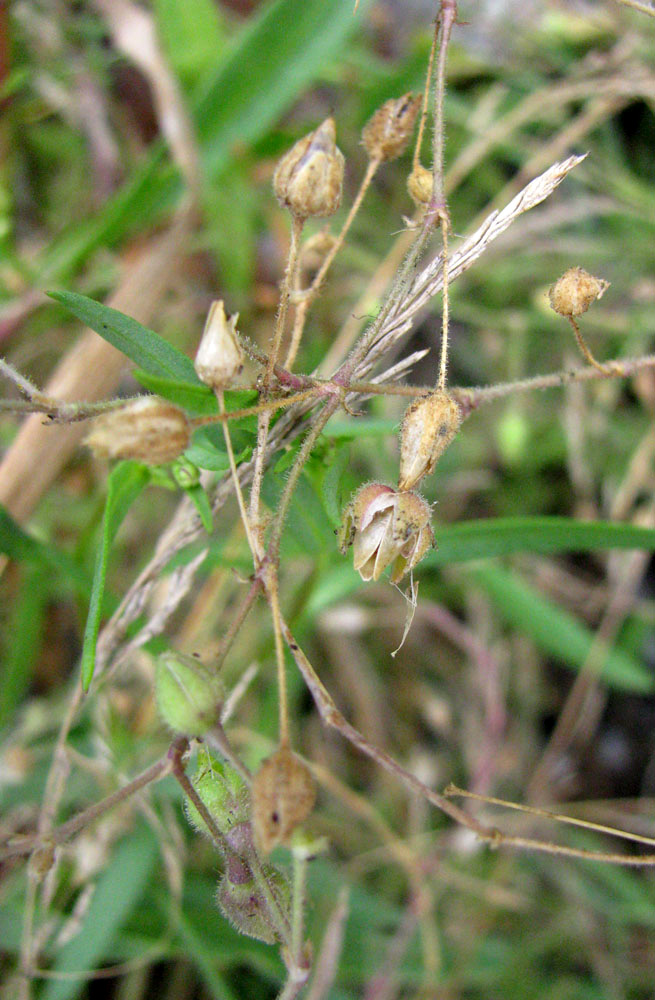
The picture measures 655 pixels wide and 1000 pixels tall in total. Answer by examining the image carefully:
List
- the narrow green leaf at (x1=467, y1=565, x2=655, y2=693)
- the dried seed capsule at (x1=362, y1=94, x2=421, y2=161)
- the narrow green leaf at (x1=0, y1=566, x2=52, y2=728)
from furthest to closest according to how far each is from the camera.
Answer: the narrow green leaf at (x1=467, y1=565, x2=655, y2=693) < the narrow green leaf at (x1=0, y1=566, x2=52, y2=728) < the dried seed capsule at (x1=362, y1=94, x2=421, y2=161)

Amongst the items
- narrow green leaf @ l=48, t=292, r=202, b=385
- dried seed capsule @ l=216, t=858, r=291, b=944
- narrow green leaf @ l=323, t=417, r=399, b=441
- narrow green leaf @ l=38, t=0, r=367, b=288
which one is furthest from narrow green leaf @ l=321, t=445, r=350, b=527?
narrow green leaf @ l=38, t=0, r=367, b=288

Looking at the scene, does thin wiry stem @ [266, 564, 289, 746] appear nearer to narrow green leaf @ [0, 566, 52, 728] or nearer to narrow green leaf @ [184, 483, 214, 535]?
narrow green leaf @ [184, 483, 214, 535]

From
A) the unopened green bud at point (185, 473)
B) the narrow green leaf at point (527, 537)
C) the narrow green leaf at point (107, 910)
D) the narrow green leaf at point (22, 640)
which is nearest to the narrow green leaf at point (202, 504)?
the unopened green bud at point (185, 473)

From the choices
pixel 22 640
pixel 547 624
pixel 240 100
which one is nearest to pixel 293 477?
pixel 22 640

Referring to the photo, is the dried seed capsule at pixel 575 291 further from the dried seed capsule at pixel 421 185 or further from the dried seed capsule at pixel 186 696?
the dried seed capsule at pixel 186 696

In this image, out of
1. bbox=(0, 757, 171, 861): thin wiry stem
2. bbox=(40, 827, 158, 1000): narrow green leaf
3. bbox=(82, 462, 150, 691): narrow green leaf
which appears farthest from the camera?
bbox=(40, 827, 158, 1000): narrow green leaf

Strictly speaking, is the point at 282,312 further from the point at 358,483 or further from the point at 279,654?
the point at 358,483

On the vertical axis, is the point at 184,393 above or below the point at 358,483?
above
